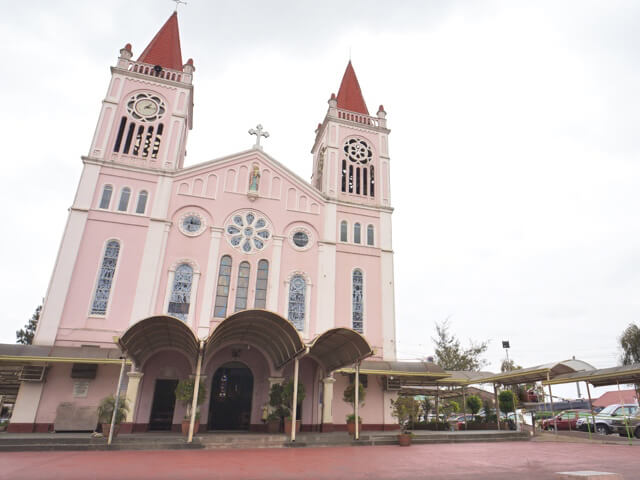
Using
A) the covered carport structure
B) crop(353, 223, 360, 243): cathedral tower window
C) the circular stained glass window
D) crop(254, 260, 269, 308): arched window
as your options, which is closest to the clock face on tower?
the circular stained glass window

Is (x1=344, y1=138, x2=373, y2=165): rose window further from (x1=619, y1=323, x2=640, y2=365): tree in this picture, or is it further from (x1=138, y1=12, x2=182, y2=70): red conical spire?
(x1=619, y1=323, x2=640, y2=365): tree

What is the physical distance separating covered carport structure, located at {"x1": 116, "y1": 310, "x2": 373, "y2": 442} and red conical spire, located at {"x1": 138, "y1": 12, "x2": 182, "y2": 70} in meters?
16.1

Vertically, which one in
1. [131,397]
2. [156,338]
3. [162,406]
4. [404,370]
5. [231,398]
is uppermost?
[156,338]

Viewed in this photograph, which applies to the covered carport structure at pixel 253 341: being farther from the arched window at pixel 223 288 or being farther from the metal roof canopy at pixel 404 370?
the metal roof canopy at pixel 404 370

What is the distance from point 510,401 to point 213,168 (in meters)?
19.9

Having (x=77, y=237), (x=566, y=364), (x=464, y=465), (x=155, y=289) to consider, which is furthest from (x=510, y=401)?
(x=77, y=237)

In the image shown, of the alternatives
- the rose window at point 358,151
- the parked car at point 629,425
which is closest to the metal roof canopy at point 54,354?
the rose window at point 358,151

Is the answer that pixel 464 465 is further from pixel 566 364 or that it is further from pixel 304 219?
pixel 304 219

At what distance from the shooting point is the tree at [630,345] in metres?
34.4

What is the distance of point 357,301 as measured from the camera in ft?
72.7

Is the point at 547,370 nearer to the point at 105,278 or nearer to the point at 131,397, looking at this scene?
the point at 131,397

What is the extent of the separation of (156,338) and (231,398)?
4704mm

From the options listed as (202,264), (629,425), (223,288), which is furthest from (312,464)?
(629,425)

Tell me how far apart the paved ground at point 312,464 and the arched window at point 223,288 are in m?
7.68
